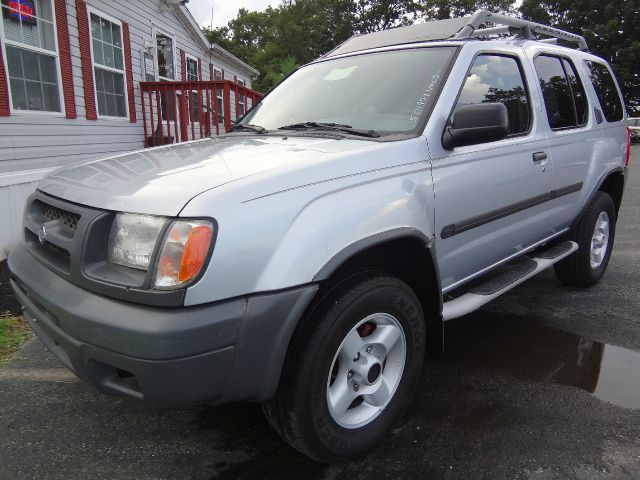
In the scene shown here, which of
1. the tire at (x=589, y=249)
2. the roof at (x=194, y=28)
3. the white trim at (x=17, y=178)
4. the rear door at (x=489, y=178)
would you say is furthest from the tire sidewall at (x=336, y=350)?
the roof at (x=194, y=28)

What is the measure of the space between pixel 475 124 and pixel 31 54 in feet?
21.0

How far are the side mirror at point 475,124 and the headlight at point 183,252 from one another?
1438 mm

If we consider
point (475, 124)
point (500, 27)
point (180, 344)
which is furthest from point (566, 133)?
point (180, 344)

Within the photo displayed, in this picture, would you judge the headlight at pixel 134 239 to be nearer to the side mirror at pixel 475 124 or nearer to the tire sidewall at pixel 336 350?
the tire sidewall at pixel 336 350

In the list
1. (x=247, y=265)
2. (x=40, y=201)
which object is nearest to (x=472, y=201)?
(x=247, y=265)

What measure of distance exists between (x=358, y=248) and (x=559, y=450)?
1371 mm

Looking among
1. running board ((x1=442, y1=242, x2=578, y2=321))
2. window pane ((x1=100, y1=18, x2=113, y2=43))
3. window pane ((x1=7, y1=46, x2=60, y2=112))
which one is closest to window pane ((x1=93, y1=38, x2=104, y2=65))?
window pane ((x1=100, y1=18, x2=113, y2=43))

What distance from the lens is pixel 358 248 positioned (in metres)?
2.04

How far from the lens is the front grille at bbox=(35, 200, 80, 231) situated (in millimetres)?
2080

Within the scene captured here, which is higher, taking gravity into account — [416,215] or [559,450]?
[416,215]

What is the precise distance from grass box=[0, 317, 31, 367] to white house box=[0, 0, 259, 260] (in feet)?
5.02

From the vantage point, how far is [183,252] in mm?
1714

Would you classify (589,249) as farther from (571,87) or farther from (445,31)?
(445,31)

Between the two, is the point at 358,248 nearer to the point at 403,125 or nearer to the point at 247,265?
the point at 247,265
